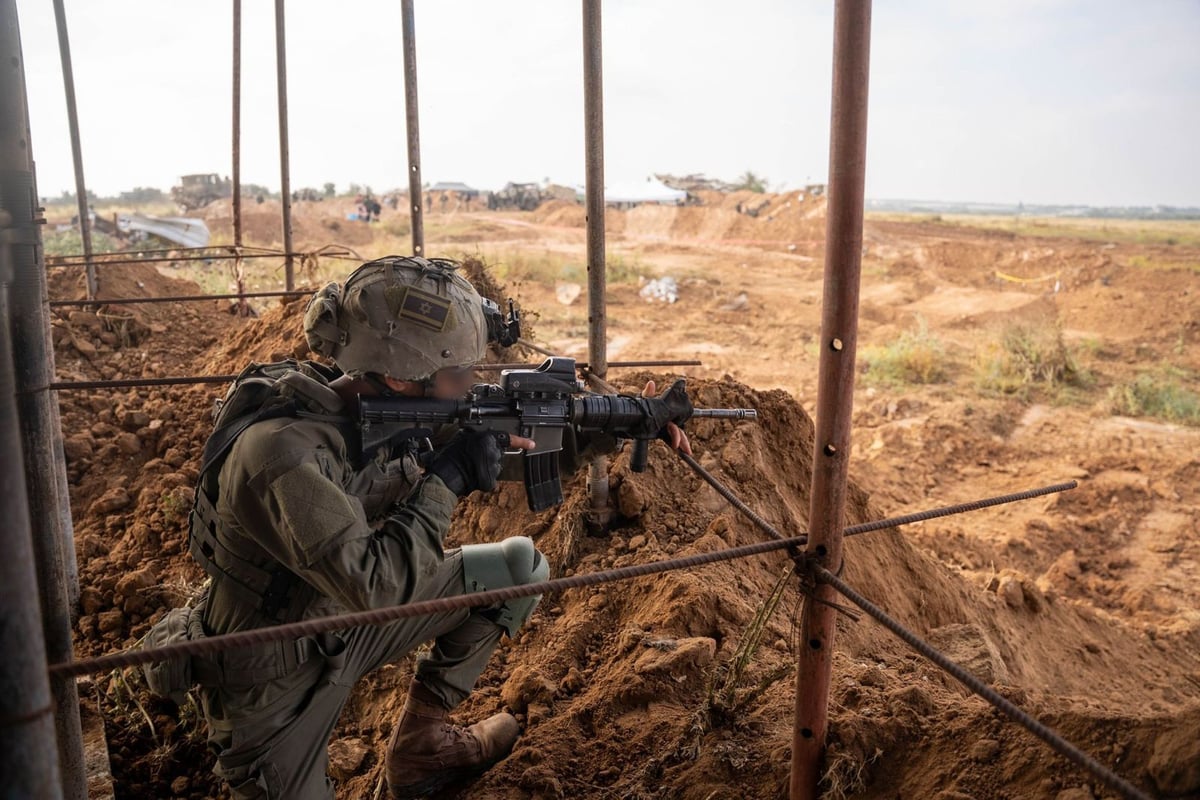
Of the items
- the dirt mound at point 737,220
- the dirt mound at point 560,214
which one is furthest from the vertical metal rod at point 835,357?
the dirt mound at point 560,214

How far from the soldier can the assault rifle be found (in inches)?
2.5

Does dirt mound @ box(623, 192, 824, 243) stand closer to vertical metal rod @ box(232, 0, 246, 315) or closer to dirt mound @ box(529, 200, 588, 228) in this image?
dirt mound @ box(529, 200, 588, 228)

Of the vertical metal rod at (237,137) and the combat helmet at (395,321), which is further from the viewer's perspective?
the vertical metal rod at (237,137)

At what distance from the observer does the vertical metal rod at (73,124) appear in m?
8.44

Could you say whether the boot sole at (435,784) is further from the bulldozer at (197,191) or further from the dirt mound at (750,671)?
the bulldozer at (197,191)

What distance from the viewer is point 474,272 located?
5742 mm

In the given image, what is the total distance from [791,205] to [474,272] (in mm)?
25878

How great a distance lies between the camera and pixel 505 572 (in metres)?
2.69

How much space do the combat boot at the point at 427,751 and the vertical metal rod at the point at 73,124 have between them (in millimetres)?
6970

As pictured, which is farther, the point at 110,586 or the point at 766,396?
the point at 766,396

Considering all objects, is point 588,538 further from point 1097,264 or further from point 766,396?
point 1097,264

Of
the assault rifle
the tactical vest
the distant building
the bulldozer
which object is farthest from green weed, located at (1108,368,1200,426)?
the distant building

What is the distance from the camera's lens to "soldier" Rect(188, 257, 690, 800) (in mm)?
→ 2061

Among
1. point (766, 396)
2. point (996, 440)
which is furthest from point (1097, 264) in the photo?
point (766, 396)
